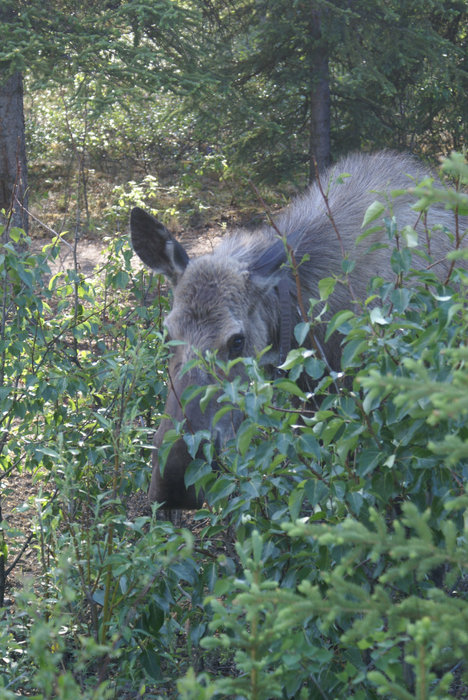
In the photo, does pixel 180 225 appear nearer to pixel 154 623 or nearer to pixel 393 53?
pixel 393 53

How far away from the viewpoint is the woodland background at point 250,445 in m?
2.11

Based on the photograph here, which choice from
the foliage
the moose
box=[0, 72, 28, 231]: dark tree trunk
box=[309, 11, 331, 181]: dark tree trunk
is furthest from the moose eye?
A: box=[309, 11, 331, 181]: dark tree trunk

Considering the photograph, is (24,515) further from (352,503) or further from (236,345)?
(352,503)

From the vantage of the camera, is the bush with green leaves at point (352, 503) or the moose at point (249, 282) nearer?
the bush with green leaves at point (352, 503)

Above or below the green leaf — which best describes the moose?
below

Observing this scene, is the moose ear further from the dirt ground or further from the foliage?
the foliage

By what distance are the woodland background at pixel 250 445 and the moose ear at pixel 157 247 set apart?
0.71 feet

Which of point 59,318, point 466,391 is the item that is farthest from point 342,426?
point 59,318

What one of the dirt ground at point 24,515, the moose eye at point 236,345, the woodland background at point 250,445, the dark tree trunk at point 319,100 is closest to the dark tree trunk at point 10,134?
the woodland background at point 250,445

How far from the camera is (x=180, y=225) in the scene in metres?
13.7

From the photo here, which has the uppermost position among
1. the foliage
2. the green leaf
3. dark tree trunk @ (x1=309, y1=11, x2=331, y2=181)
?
dark tree trunk @ (x1=309, y1=11, x2=331, y2=181)

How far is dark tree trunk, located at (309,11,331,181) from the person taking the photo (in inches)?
404

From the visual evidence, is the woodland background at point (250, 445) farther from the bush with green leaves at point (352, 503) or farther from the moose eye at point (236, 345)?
the moose eye at point (236, 345)

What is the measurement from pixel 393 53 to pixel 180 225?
206 inches
